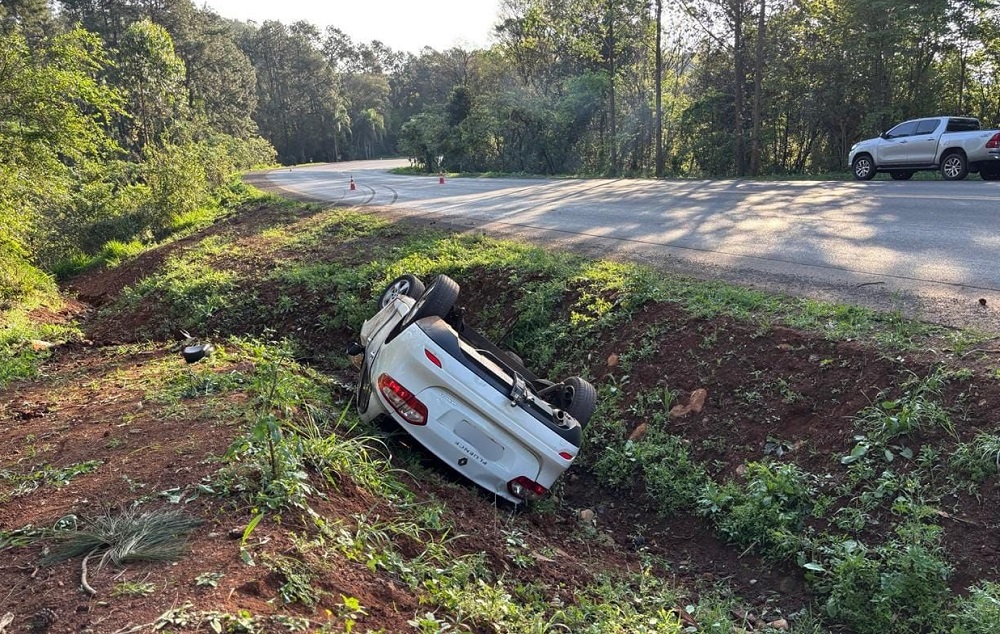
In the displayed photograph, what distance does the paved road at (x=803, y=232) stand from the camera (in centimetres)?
595

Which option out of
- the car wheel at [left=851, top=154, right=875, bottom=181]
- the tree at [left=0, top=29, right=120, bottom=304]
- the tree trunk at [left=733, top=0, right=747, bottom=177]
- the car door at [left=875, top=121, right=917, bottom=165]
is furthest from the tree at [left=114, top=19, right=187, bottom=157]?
the car door at [left=875, top=121, right=917, bottom=165]

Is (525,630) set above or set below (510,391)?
below

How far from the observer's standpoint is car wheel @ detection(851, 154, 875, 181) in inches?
646

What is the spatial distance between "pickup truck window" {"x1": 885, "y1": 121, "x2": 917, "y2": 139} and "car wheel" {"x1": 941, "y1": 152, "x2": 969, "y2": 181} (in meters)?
1.30

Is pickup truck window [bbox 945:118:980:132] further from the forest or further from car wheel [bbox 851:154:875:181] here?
the forest

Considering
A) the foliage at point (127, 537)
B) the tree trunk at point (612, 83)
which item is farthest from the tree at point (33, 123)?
the tree trunk at point (612, 83)

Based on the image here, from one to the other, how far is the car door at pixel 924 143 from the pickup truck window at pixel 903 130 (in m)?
0.11

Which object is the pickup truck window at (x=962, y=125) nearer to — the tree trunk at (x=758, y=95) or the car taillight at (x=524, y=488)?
the tree trunk at (x=758, y=95)

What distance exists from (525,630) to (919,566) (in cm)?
201

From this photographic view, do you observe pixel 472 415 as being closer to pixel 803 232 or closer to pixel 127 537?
pixel 127 537

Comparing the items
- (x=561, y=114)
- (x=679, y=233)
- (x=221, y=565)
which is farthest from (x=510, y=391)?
→ (x=561, y=114)

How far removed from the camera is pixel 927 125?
1505 centimetres

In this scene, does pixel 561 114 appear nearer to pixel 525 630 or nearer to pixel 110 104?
pixel 110 104

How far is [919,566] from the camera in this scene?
3.18 m
